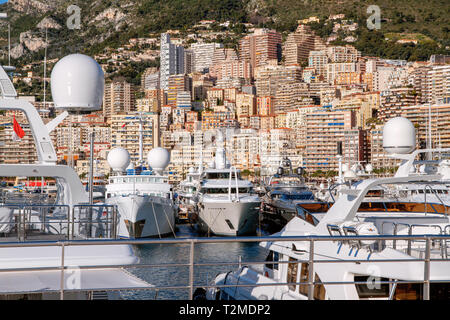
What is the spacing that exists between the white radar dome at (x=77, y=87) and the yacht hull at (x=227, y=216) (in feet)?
77.7

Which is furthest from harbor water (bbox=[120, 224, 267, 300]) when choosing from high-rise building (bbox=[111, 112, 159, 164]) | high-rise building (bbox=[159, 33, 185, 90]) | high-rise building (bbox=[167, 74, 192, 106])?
high-rise building (bbox=[159, 33, 185, 90])

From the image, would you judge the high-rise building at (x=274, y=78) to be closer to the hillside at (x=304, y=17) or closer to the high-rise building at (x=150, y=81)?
the hillside at (x=304, y=17)

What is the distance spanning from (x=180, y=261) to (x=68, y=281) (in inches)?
716

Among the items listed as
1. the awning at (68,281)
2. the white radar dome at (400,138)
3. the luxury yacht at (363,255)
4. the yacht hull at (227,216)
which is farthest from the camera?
the yacht hull at (227,216)

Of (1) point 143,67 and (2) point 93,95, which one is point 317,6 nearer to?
(1) point 143,67

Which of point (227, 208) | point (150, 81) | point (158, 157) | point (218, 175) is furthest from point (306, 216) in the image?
point (150, 81)

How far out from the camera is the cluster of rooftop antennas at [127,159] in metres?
30.0

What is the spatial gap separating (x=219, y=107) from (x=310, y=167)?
45524 millimetres

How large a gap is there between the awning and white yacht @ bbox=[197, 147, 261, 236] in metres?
25.8

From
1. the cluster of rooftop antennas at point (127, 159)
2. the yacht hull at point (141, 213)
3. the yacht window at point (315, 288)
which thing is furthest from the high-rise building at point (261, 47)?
the yacht window at point (315, 288)

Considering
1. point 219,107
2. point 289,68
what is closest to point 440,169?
point 219,107

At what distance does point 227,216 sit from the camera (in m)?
32.1

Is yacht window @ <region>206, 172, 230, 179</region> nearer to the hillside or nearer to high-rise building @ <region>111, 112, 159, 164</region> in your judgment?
high-rise building @ <region>111, 112, 159, 164</region>

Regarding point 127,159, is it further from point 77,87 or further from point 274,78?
point 274,78
